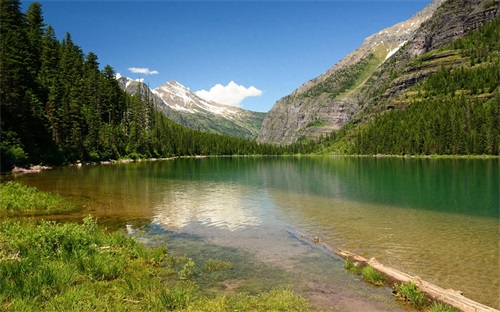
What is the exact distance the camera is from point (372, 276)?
1405 cm

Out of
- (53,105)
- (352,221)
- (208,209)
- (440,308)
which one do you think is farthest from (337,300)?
(53,105)

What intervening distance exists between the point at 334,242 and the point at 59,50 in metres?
147

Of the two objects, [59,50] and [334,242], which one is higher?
[59,50]

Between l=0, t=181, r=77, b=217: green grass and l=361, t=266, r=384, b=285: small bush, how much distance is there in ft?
88.3

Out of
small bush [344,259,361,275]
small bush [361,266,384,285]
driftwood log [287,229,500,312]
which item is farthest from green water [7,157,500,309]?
small bush [361,266,384,285]

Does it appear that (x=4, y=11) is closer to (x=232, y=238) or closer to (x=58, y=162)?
(x=58, y=162)

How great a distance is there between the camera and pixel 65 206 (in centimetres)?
3108

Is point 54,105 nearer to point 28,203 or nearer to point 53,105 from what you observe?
point 53,105

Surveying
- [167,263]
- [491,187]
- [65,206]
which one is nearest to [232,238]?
[167,263]

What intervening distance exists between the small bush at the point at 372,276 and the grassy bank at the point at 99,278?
3.97 meters

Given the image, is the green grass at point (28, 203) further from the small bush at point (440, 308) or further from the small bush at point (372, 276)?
the small bush at point (440, 308)

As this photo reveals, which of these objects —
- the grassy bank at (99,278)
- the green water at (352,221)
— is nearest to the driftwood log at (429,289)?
the green water at (352,221)

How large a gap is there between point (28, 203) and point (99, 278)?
2213cm

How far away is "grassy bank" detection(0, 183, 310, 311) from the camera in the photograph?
33.4 ft
